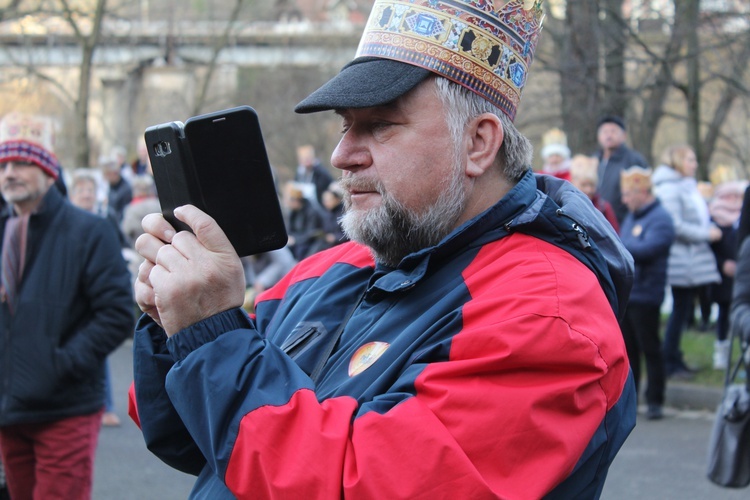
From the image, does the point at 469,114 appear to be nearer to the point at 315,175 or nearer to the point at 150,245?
the point at 150,245

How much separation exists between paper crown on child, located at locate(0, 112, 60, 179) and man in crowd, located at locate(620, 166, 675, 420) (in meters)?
4.83

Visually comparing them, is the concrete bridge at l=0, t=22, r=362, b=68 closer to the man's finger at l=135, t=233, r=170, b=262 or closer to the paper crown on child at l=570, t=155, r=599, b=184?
the paper crown on child at l=570, t=155, r=599, b=184

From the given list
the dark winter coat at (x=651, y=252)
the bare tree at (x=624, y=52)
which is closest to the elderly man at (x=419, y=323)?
the dark winter coat at (x=651, y=252)

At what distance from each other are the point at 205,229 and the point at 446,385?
0.56 metres

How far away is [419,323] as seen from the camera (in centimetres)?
206

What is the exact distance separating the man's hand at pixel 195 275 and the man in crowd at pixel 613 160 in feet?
26.9

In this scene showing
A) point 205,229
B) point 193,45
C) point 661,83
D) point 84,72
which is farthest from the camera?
point 193,45

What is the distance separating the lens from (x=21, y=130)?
16.4 feet

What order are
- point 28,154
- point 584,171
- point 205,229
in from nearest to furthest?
point 205,229
point 28,154
point 584,171

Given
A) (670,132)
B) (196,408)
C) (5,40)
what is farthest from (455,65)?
(670,132)

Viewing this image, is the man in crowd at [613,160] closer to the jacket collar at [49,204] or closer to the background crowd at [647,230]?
the background crowd at [647,230]

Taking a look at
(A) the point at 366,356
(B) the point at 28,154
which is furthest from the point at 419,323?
(B) the point at 28,154

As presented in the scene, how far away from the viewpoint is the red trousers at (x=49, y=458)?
14.1ft

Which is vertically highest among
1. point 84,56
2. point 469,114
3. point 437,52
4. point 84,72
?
point 84,56
